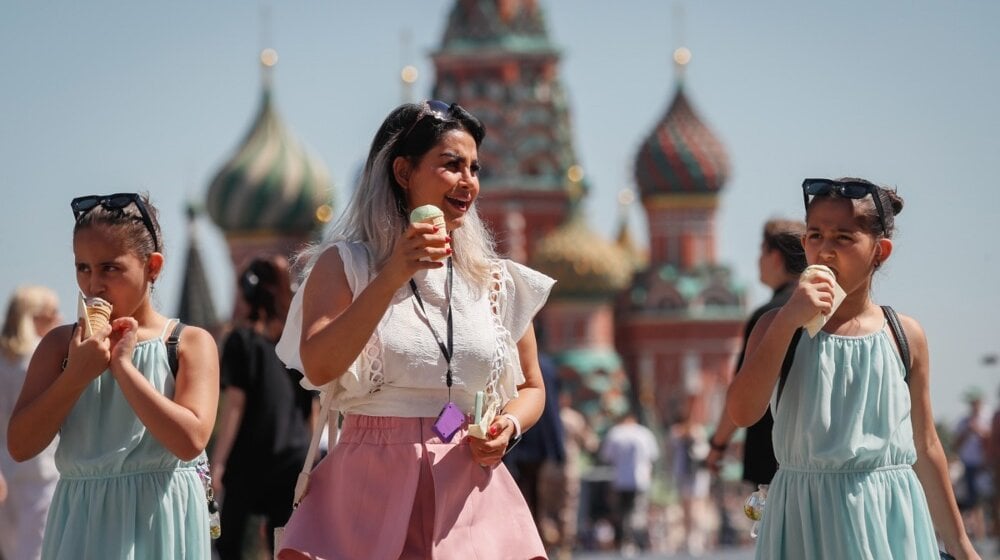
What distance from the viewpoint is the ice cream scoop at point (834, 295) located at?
14.0ft

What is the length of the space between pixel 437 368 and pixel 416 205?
0.36m

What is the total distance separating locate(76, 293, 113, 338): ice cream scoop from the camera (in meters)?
4.15

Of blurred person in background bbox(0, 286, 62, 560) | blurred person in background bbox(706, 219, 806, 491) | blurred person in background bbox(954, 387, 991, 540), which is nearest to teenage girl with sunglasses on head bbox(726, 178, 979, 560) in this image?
blurred person in background bbox(706, 219, 806, 491)

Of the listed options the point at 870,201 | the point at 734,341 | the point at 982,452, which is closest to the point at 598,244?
the point at 734,341

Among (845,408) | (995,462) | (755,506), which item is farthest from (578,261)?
(845,408)

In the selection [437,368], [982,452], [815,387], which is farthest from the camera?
[982,452]

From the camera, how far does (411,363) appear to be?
13.3 ft

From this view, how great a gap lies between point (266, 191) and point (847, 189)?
50829 mm

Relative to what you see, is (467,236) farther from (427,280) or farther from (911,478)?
(911,478)

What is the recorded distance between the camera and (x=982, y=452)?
52.2ft

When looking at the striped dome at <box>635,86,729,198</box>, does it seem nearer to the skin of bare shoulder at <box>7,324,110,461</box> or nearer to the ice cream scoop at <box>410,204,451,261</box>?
the skin of bare shoulder at <box>7,324,110,461</box>

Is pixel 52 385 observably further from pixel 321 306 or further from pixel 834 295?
pixel 834 295

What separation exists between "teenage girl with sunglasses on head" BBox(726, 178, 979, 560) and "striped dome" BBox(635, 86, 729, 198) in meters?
50.5

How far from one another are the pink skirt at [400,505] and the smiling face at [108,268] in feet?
1.88
